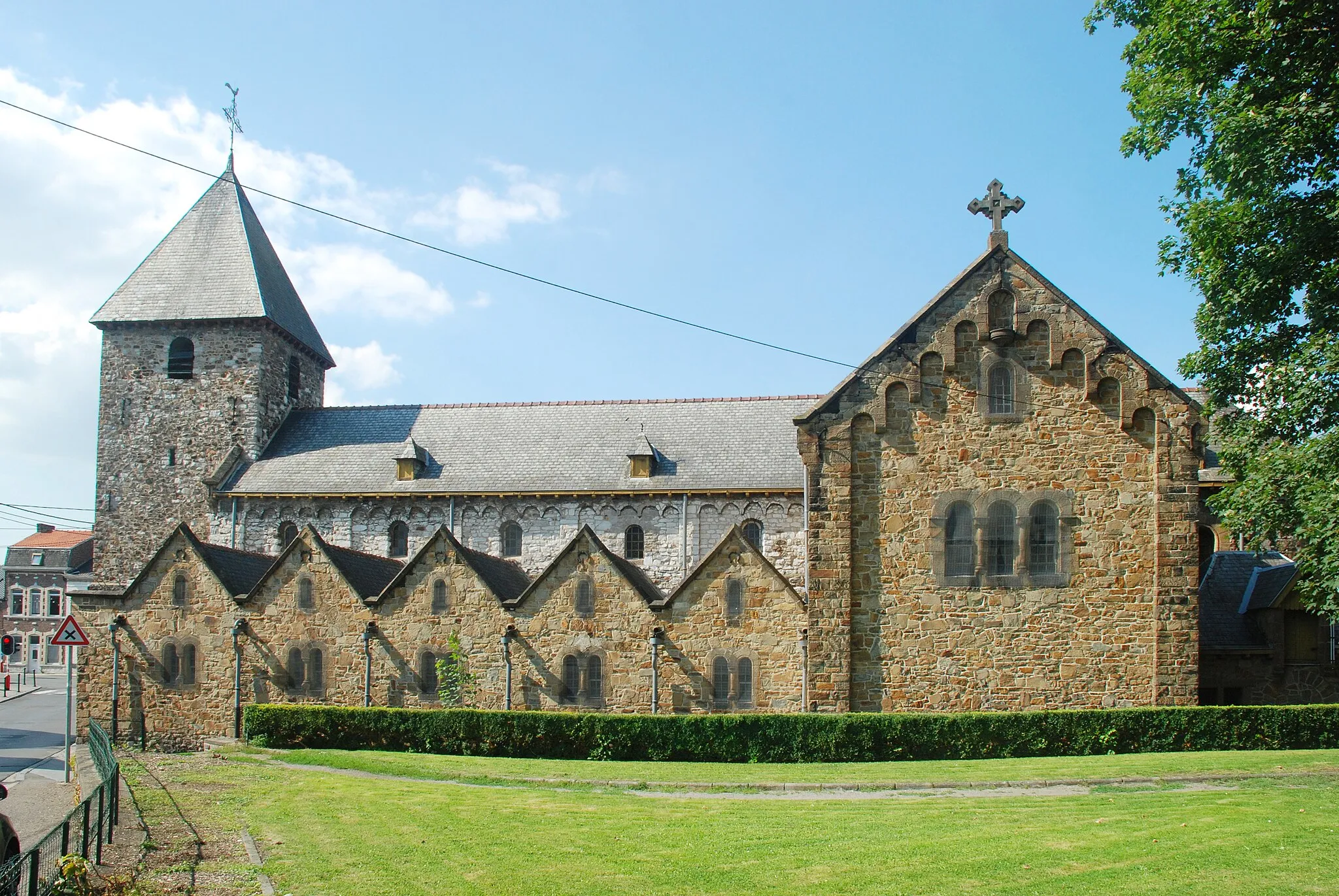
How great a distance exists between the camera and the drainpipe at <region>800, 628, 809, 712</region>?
2575 centimetres

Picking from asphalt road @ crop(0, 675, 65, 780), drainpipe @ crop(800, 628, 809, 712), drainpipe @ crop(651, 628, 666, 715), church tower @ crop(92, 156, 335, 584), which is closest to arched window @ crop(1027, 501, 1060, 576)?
drainpipe @ crop(800, 628, 809, 712)

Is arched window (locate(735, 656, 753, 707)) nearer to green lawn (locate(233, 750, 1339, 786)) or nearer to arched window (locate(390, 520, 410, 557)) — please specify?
green lawn (locate(233, 750, 1339, 786))

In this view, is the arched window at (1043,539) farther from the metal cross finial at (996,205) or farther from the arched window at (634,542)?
the arched window at (634,542)

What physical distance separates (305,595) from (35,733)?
16.7m

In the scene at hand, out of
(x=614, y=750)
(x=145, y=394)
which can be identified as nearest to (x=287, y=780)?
(x=614, y=750)

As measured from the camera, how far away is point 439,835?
14258 millimetres

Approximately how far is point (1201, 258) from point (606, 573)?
1675 cm

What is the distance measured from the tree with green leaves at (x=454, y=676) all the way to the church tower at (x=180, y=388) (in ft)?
60.0

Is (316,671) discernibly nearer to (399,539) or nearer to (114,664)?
(114,664)

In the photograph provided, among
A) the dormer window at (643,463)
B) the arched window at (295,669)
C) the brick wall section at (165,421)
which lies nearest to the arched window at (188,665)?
the arched window at (295,669)

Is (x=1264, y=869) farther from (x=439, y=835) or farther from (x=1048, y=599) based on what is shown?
(x=1048, y=599)

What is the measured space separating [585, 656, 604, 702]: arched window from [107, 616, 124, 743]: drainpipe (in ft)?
50.5

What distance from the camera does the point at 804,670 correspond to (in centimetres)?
2702

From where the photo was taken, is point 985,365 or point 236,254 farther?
point 236,254
